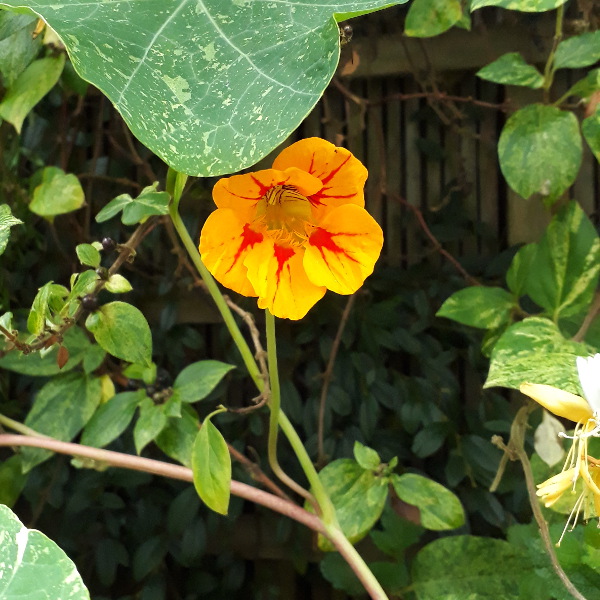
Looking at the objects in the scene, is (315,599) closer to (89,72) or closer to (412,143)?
(412,143)

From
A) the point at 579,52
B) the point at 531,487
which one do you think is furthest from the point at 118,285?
the point at 579,52

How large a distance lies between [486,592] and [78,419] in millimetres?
476

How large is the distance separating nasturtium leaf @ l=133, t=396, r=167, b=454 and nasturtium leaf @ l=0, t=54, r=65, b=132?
1.05ft

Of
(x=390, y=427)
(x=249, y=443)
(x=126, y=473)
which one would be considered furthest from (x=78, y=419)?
(x=390, y=427)

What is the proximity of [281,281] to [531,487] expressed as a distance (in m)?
0.29

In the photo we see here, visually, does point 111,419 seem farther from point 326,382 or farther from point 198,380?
point 326,382

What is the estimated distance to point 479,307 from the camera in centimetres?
75

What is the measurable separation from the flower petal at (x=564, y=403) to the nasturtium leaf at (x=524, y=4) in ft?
1.07

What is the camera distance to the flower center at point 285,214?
47 cm

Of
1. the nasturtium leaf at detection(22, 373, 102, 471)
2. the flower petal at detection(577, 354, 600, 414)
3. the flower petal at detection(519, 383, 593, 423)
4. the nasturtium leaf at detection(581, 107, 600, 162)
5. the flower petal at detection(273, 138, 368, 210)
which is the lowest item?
the nasturtium leaf at detection(22, 373, 102, 471)

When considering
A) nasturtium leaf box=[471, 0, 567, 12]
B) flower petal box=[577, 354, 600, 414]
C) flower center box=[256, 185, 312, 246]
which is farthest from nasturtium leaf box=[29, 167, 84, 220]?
flower petal box=[577, 354, 600, 414]

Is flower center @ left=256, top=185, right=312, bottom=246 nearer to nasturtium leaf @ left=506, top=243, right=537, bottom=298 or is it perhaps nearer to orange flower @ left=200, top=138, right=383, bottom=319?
orange flower @ left=200, top=138, right=383, bottom=319

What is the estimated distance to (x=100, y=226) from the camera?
3.71 ft

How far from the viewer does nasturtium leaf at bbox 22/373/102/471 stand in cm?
75
